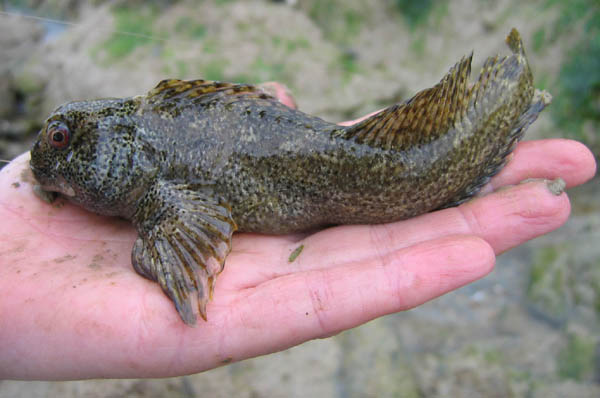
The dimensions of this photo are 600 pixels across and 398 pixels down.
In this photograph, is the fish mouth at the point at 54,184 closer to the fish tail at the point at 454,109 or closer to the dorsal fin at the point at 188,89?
the dorsal fin at the point at 188,89

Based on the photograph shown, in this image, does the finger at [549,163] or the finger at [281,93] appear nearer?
the finger at [549,163]

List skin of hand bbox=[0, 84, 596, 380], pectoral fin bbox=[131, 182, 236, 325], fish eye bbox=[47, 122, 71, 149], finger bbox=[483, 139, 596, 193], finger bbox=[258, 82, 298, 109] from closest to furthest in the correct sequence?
skin of hand bbox=[0, 84, 596, 380], pectoral fin bbox=[131, 182, 236, 325], finger bbox=[483, 139, 596, 193], fish eye bbox=[47, 122, 71, 149], finger bbox=[258, 82, 298, 109]

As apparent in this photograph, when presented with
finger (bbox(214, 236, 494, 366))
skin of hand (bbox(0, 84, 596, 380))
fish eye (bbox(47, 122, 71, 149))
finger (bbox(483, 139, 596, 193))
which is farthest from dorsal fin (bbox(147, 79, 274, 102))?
finger (bbox(483, 139, 596, 193))

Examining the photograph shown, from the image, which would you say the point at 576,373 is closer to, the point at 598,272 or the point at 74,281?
the point at 598,272

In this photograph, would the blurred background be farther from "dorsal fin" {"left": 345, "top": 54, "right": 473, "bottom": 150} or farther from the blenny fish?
"dorsal fin" {"left": 345, "top": 54, "right": 473, "bottom": 150}

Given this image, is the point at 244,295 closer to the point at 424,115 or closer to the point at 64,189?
the point at 424,115

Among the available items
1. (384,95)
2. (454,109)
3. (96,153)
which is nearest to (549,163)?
(454,109)

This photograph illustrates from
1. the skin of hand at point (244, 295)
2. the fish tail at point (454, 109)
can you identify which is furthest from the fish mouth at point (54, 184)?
the fish tail at point (454, 109)
